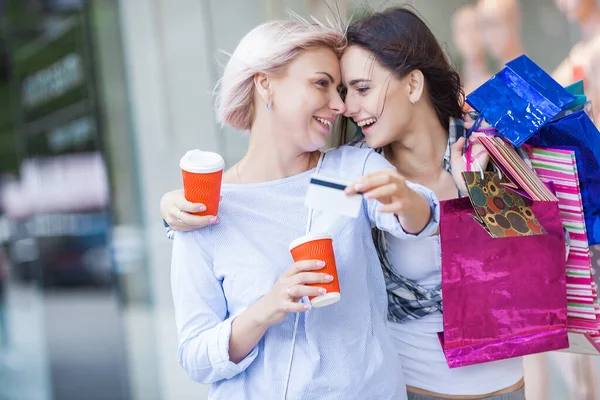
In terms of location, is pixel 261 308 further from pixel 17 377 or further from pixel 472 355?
pixel 17 377

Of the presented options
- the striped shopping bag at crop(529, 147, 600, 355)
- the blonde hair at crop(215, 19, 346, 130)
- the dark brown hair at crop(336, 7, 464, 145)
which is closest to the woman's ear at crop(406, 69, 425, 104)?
the dark brown hair at crop(336, 7, 464, 145)

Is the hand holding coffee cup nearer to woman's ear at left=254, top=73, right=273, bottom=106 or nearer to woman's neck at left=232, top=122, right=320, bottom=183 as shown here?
woman's neck at left=232, top=122, right=320, bottom=183

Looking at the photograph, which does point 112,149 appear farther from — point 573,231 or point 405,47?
point 573,231

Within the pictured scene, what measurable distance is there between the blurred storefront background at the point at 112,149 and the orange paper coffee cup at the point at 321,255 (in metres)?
1.62

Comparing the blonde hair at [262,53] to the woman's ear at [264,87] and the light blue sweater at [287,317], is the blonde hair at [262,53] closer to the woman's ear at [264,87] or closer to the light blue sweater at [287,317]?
the woman's ear at [264,87]

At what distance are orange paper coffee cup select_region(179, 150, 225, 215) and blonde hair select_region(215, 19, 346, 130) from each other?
26 cm

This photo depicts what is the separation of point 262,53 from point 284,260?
1.60ft

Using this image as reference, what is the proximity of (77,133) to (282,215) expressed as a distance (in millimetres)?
3635

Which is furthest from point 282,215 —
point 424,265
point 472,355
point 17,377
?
point 17,377

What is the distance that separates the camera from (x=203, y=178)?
4.82 ft

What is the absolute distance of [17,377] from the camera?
6.50m

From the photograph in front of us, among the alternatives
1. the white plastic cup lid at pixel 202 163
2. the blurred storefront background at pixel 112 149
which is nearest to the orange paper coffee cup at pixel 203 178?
the white plastic cup lid at pixel 202 163

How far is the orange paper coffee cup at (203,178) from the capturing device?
4.77 feet

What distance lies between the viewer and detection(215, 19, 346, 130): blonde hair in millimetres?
1606
